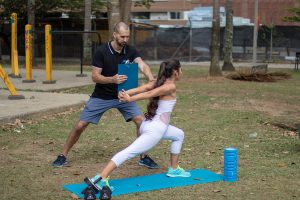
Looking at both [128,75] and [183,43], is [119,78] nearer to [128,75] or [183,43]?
[128,75]

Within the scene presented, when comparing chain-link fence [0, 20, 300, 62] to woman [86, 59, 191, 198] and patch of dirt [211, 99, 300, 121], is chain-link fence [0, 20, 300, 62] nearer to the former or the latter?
patch of dirt [211, 99, 300, 121]

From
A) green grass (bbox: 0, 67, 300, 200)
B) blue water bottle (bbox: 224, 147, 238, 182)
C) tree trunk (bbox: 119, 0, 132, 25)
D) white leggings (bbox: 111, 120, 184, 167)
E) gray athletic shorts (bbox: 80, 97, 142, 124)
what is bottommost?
green grass (bbox: 0, 67, 300, 200)

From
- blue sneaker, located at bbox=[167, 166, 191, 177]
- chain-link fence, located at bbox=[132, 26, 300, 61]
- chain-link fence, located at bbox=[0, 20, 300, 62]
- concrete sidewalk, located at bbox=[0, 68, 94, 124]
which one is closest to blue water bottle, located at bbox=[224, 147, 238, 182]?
blue sneaker, located at bbox=[167, 166, 191, 177]

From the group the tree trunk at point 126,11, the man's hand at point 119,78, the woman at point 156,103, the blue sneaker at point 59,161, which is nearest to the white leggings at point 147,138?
the woman at point 156,103

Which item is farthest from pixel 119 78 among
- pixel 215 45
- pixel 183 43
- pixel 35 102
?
pixel 183 43

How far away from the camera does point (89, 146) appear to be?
813 centimetres

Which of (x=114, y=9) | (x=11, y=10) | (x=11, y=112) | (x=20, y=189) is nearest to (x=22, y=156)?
(x=20, y=189)

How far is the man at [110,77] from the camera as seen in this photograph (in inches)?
247

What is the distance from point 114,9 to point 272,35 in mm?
22575

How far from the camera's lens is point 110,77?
6234mm

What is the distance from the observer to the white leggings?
5652 millimetres

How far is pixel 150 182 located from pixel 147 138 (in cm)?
56

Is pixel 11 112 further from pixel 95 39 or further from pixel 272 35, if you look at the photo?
pixel 272 35

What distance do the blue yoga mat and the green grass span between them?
0.13 m
